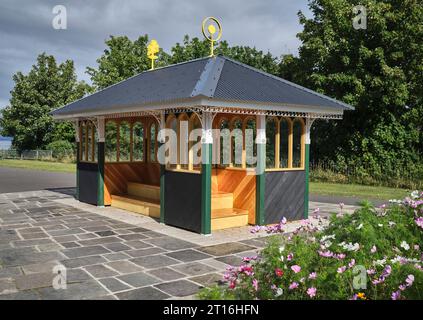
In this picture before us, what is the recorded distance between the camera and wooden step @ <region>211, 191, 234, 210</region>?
32.6 ft

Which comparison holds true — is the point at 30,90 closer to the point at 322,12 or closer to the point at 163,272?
the point at 322,12

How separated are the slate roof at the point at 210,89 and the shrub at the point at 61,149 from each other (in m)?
29.0

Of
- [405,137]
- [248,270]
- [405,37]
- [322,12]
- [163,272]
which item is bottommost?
[163,272]

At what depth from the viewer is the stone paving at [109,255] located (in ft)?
17.9

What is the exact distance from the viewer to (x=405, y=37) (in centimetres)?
2038

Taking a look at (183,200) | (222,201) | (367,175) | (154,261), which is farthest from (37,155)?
(154,261)

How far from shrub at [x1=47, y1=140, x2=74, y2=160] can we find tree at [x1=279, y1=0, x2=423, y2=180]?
989 inches

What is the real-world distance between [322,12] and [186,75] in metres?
16.9

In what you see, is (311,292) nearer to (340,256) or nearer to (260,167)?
(340,256)

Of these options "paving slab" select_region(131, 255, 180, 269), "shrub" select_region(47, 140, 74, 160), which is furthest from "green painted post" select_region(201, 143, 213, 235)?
"shrub" select_region(47, 140, 74, 160)

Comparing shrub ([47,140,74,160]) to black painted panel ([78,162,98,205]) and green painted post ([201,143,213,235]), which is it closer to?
black painted panel ([78,162,98,205])

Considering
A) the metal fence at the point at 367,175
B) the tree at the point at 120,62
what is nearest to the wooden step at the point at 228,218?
the metal fence at the point at 367,175

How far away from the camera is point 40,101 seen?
44.0 meters
